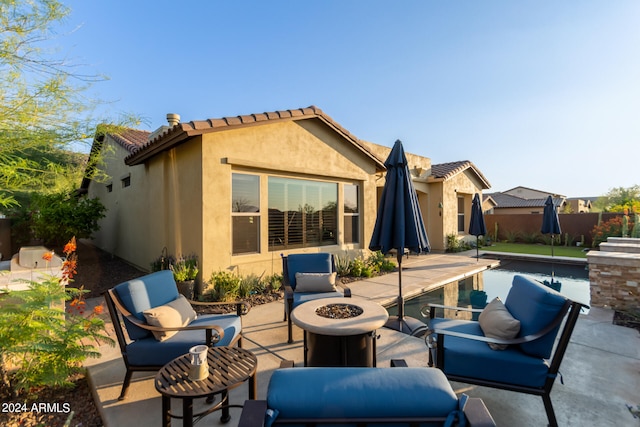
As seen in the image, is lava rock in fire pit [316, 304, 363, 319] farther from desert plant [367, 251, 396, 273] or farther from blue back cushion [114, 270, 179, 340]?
desert plant [367, 251, 396, 273]

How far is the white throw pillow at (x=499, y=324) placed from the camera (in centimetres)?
288

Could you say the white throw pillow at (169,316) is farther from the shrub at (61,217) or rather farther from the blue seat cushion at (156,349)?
the shrub at (61,217)

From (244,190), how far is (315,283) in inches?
139

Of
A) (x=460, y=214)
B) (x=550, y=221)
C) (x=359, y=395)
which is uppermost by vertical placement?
(x=460, y=214)

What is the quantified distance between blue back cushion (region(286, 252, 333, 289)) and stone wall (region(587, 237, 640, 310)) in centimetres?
543

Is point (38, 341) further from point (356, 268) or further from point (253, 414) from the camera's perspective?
point (356, 268)

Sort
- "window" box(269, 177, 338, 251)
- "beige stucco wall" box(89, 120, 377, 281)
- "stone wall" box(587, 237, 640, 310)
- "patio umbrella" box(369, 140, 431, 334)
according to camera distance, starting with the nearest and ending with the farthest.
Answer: "patio umbrella" box(369, 140, 431, 334) → "stone wall" box(587, 237, 640, 310) → "beige stucco wall" box(89, 120, 377, 281) → "window" box(269, 177, 338, 251)

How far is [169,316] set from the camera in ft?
10.9

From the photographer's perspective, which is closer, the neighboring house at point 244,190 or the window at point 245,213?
the neighboring house at point 244,190

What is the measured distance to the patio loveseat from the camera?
51.9 inches

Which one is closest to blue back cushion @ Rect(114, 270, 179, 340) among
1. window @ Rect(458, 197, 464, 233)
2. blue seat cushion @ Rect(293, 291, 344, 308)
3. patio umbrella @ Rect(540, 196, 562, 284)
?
blue seat cushion @ Rect(293, 291, 344, 308)

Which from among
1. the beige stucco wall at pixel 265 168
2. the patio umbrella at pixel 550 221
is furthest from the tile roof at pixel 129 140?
the patio umbrella at pixel 550 221

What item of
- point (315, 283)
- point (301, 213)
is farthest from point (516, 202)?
point (315, 283)

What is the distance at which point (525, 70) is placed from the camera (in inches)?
336
